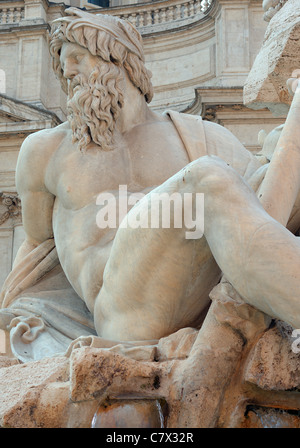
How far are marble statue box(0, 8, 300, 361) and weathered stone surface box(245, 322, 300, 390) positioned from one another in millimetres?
287

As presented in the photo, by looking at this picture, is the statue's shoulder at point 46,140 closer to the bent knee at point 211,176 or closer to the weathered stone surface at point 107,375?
the bent knee at point 211,176

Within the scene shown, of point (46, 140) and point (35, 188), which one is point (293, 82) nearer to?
point (46, 140)

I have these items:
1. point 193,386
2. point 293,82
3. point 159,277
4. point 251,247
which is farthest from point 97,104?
point 193,386

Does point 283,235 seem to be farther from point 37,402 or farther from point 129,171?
point 129,171

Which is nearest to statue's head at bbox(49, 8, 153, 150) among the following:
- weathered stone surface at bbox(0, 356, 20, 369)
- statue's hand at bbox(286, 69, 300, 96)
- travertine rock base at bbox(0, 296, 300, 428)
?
statue's hand at bbox(286, 69, 300, 96)

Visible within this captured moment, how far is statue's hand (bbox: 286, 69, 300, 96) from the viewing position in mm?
3242

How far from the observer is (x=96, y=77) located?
348cm

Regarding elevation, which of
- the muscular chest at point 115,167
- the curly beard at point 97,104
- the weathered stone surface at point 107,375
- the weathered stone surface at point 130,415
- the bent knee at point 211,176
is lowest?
the weathered stone surface at point 130,415

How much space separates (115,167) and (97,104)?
0.27m

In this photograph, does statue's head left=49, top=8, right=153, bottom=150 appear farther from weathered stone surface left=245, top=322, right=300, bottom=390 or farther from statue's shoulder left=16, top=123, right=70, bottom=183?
weathered stone surface left=245, top=322, right=300, bottom=390

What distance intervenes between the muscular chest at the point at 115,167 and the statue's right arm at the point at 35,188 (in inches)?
2.8

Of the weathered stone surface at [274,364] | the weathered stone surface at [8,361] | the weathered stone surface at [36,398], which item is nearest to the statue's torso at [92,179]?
the weathered stone surface at [8,361]

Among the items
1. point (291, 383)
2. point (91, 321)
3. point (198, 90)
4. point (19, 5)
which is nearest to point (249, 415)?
point (291, 383)

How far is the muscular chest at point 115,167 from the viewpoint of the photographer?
342 cm
